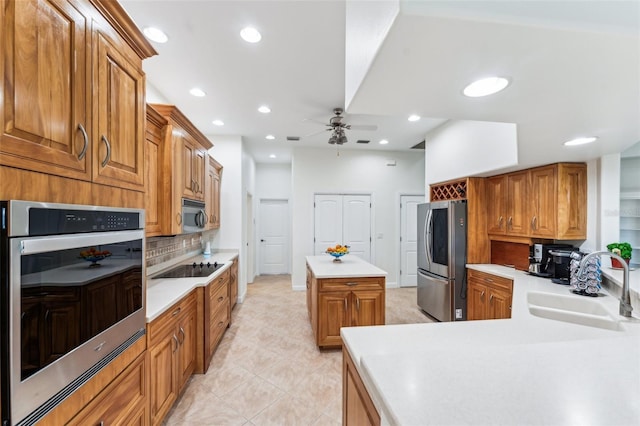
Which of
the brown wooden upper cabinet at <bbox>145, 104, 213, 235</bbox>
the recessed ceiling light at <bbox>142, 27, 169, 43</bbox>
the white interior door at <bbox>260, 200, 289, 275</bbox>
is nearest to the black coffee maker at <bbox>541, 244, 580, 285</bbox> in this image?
the brown wooden upper cabinet at <bbox>145, 104, 213, 235</bbox>

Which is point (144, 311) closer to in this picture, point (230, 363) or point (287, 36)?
point (230, 363)

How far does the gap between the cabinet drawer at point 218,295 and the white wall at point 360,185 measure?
2.24 m

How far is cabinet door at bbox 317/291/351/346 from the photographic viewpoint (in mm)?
2824

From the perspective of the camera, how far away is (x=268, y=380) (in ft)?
7.95

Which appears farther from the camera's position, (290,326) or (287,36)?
(290,326)

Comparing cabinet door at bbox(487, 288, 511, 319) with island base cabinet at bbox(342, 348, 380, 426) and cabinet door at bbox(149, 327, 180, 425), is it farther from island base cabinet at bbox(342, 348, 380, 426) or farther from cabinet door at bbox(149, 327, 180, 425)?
cabinet door at bbox(149, 327, 180, 425)

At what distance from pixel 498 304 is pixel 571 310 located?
846mm

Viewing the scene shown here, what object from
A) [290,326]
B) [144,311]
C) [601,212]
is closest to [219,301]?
[290,326]

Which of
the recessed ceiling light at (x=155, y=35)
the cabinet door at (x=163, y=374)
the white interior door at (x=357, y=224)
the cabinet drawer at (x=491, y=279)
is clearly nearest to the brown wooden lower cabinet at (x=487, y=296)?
the cabinet drawer at (x=491, y=279)

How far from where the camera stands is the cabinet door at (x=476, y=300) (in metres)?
3.16

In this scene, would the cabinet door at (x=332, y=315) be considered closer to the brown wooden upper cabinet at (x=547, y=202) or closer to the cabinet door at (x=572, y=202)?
the brown wooden upper cabinet at (x=547, y=202)

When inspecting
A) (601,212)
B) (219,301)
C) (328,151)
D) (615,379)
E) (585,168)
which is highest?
(328,151)

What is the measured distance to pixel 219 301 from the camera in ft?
9.68

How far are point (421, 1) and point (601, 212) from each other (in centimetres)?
324
